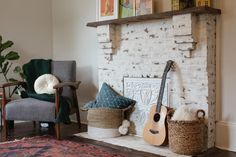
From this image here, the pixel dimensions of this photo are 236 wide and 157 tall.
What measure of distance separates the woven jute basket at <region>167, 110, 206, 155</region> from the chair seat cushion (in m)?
1.38

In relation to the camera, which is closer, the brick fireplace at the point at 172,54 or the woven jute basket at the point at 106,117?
the brick fireplace at the point at 172,54

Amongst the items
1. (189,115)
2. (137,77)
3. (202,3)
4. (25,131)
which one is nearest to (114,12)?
(137,77)

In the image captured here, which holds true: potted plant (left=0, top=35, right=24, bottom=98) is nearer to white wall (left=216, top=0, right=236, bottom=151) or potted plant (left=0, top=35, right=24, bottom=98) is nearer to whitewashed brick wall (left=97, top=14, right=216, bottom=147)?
whitewashed brick wall (left=97, top=14, right=216, bottom=147)

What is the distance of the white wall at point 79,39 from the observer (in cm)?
463

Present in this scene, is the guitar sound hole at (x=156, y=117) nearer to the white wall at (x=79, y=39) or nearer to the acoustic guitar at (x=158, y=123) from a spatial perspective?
the acoustic guitar at (x=158, y=123)

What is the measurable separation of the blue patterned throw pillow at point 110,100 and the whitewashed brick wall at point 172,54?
0.13 meters

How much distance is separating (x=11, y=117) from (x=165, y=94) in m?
1.77

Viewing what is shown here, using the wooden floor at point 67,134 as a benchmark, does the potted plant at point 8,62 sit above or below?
above

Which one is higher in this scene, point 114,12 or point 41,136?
point 114,12

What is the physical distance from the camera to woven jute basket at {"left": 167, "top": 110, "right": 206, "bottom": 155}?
301 cm

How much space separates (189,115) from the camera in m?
3.07

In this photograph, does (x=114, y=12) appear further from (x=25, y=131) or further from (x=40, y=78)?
(x=25, y=131)

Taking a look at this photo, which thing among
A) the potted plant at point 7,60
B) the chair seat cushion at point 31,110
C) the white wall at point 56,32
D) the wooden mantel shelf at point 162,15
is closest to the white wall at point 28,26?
the white wall at point 56,32

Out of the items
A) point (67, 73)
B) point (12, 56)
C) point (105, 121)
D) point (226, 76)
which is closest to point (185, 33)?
point (226, 76)
